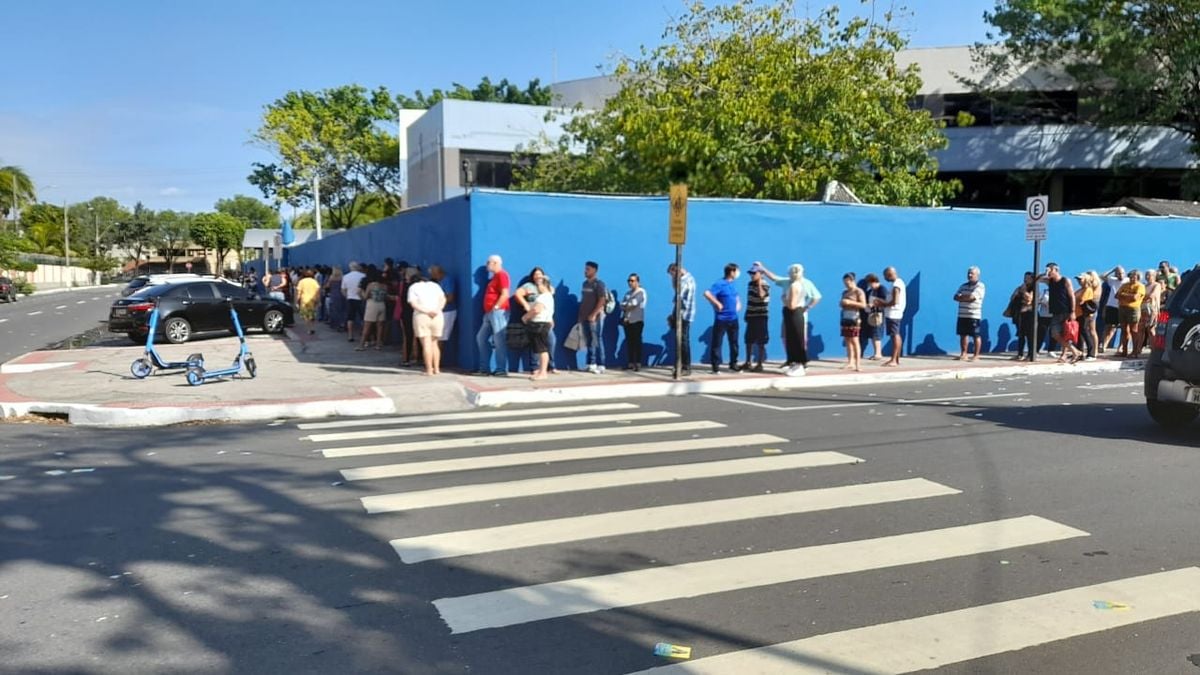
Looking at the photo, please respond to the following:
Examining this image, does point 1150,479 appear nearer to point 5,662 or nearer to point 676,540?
point 676,540

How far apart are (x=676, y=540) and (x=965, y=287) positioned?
12.2 meters

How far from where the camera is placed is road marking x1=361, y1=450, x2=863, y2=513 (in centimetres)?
662

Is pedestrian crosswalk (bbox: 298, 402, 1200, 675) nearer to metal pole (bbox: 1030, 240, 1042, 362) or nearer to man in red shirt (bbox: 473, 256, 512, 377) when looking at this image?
man in red shirt (bbox: 473, 256, 512, 377)

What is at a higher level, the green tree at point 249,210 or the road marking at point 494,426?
the green tree at point 249,210

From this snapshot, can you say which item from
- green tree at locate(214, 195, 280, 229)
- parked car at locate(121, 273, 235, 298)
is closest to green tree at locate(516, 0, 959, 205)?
parked car at locate(121, 273, 235, 298)

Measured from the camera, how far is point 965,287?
16.1 metres

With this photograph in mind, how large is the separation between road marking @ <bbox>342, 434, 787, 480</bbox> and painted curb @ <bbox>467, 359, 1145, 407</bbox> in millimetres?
3629

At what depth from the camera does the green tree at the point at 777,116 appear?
20469 mm

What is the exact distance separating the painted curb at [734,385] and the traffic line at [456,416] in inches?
27.5

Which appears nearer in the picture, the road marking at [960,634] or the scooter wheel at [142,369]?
the road marking at [960,634]

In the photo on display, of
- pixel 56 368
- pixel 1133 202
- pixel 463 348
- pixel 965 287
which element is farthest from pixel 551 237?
pixel 1133 202

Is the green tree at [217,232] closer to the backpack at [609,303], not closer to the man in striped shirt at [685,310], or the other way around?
the backpack at [609,303]

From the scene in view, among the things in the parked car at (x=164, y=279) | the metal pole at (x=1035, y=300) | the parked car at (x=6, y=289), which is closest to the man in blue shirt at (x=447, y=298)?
the metal pole at (x=1035, y=300)

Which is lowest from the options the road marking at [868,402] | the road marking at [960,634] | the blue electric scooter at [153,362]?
the road marking at [960,634]
